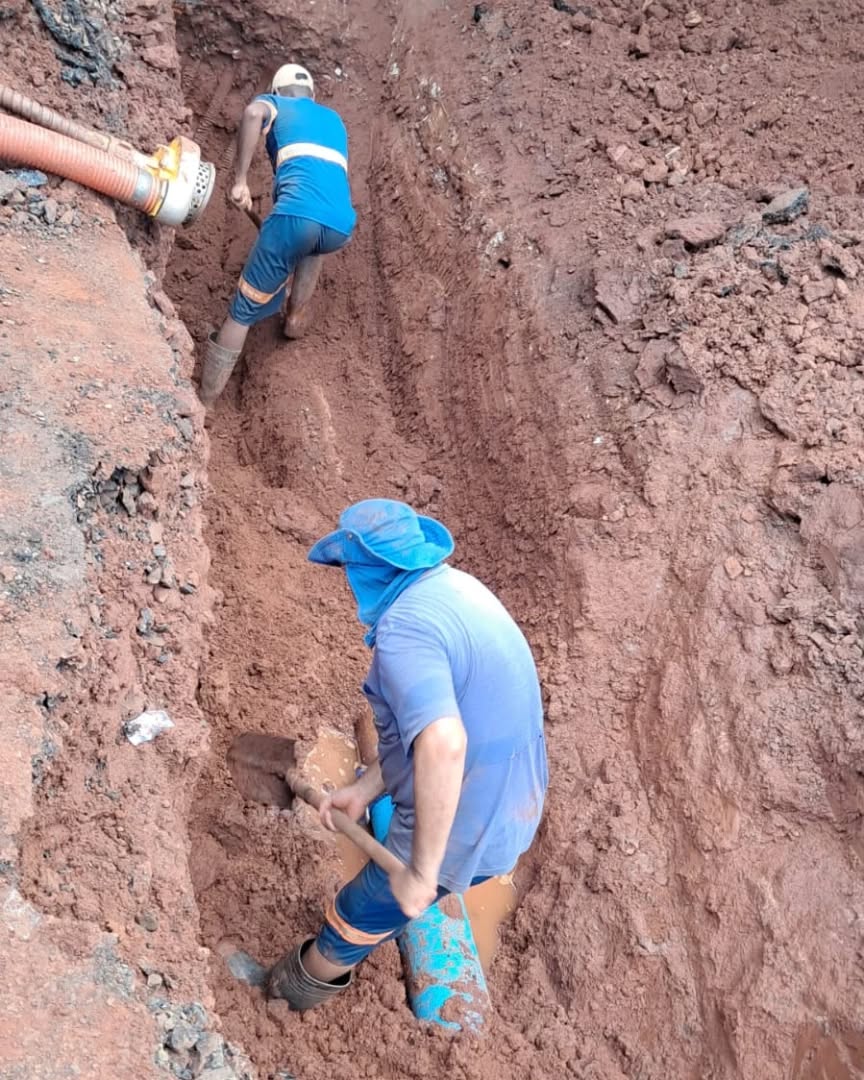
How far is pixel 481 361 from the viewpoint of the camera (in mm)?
5523

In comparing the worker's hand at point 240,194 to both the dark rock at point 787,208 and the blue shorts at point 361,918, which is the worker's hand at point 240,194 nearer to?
the dark rock at point 787,208

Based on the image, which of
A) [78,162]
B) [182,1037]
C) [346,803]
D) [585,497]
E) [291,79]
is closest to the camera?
[182,1037]

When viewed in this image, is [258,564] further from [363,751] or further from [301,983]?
[301,983]

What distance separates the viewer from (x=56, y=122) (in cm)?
423

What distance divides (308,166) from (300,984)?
13.5ft

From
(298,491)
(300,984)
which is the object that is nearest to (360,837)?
(300,984)

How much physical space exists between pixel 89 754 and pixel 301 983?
124 centimetres

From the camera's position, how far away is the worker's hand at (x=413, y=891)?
2650 mm

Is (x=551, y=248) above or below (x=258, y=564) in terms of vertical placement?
above

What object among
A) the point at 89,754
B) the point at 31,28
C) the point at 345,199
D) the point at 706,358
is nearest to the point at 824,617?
the point at 706,358

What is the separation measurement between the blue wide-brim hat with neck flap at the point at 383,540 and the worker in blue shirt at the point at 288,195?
294 cm

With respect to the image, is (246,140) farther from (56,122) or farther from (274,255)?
(56,122)

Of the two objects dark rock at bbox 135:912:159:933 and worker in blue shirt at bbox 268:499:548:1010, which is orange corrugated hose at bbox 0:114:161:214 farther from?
dark rock at bbox 135:912:159:933

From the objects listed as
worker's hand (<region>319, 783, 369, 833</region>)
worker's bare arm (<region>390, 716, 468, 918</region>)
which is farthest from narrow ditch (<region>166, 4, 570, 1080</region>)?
worker's bare arm (<region>390, 716, 468, 918</region>)
